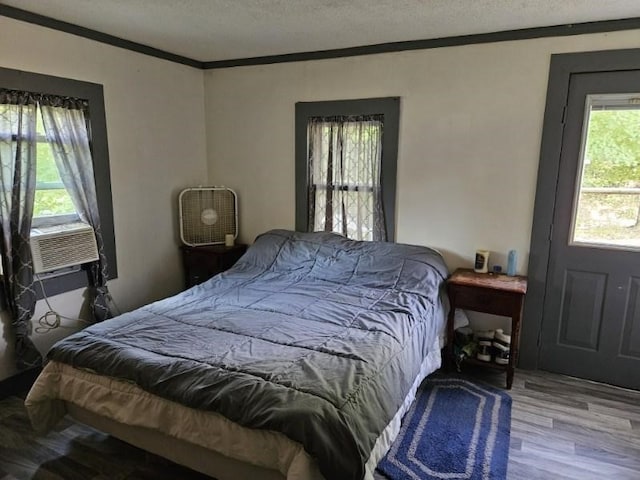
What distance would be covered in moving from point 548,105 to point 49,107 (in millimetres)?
3096

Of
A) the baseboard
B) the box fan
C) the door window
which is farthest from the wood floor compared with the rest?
the box fan

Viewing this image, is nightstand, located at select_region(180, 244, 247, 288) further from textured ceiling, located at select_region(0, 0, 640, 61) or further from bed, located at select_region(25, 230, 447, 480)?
textured ceiling, located at select_region(0, 0, 640, 61)

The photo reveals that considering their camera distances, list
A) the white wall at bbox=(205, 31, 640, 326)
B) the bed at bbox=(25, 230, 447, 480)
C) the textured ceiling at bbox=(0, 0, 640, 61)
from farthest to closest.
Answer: the white wall at bbox=(205, 31, 640, 326)
the textured ceiling at bbox=(0, 0, 640, 61)
the bed at bbox=(25, 230, 447, 480)

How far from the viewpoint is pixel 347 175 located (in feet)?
11.0

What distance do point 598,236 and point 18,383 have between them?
12.3ft

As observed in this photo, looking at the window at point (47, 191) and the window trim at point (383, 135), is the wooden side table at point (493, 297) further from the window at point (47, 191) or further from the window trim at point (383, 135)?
the window at point (47, 191)

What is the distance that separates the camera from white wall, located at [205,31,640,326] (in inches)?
110

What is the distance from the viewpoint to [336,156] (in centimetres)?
336

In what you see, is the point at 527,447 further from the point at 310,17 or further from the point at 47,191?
the point at 47,191

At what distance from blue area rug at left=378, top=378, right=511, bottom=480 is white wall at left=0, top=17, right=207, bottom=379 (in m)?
2.26

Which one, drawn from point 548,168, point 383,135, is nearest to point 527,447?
point 548,168

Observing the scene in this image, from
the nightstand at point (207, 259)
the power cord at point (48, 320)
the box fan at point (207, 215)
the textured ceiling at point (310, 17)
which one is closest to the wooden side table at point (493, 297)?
the textured ceiling at point (310, 17)

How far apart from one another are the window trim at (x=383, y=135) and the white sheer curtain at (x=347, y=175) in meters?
0.04

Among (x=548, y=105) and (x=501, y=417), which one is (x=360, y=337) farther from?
(x=548, y=105)
